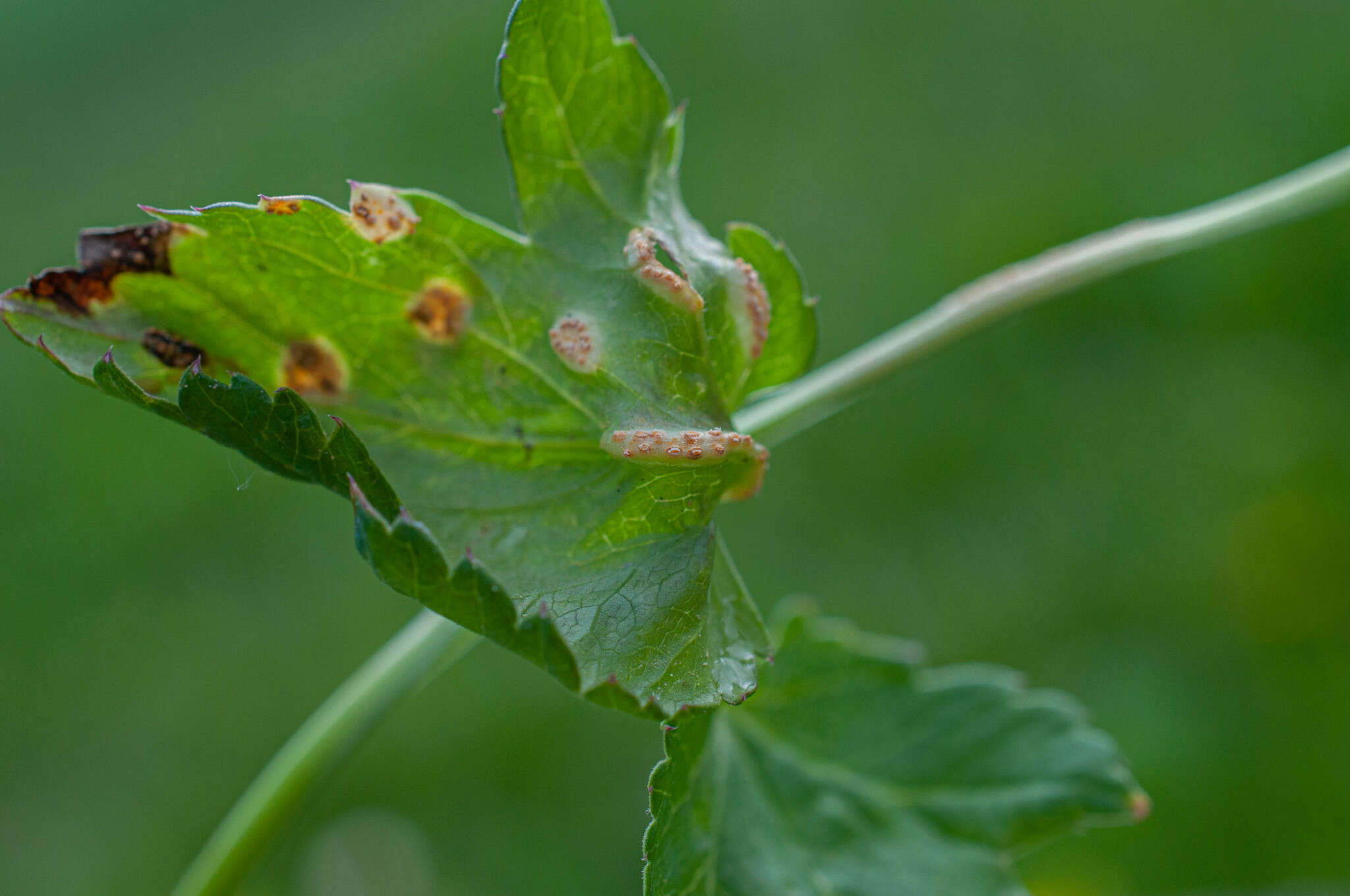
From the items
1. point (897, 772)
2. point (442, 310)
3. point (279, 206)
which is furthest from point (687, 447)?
point (897, 772)

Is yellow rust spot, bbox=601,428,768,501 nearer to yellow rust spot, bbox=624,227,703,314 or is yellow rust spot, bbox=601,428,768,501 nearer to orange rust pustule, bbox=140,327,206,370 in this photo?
yellow rust spot, bbox=624,227,703,314

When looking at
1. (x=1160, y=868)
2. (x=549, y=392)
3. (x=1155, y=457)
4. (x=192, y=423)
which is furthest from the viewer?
(x=1155, y=457)

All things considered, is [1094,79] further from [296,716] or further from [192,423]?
[192,423]

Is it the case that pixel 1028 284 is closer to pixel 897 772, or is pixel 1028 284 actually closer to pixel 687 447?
pixel 687 447

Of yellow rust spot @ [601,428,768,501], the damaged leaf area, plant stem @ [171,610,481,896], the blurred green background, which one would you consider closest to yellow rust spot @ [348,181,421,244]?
the damaged leaf area

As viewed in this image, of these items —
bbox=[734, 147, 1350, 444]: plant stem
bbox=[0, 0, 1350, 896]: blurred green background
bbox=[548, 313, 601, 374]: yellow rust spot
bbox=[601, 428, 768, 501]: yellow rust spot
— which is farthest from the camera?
bbox=[0, 0, 1350, 896]: blurred green background

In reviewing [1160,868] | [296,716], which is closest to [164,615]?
[296,716]

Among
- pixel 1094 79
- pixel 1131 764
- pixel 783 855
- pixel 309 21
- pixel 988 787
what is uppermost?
pixel 309 21

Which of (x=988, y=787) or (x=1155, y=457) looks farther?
(x=1155, y=457)

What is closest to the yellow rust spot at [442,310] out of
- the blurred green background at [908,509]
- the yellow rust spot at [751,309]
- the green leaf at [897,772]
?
the yellow rust spot at [751,309]
